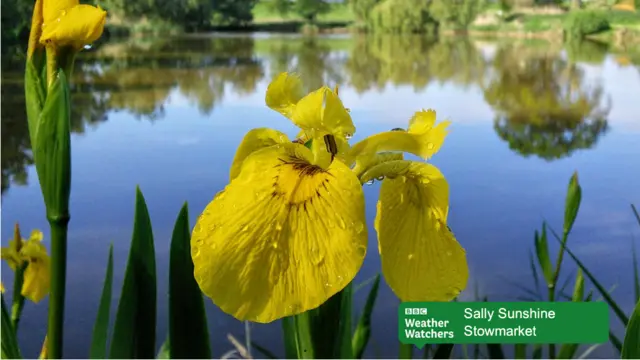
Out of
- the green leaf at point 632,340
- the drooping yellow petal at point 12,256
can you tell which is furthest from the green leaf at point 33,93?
the green leaf at point 632,340

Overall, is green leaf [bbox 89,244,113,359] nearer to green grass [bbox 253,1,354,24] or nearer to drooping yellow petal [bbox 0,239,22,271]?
drooping yellow petal [bbox 0,239,22,271]

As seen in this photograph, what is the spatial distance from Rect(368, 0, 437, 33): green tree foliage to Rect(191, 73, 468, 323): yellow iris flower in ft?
3.64

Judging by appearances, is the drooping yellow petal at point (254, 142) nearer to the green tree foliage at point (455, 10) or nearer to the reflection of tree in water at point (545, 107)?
the reflection of tree in water at point (545, 107)

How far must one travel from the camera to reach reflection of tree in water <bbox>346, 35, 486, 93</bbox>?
1.65 metres

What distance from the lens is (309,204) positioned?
293 mm

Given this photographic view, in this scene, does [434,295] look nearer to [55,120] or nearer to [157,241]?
[55,120]

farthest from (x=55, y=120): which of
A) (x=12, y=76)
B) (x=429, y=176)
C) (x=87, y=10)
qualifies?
(x=12, y=76)

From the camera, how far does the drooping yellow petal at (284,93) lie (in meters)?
0.33

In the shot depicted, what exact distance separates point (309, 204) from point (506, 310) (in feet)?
0.95

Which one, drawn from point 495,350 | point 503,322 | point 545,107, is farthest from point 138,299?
point 545,107

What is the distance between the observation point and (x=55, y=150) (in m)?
0.32

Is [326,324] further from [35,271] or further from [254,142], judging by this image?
[35,271]

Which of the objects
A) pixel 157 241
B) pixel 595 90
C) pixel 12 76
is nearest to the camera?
pixel 157 241

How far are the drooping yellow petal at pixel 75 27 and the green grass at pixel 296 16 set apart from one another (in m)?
1.08
